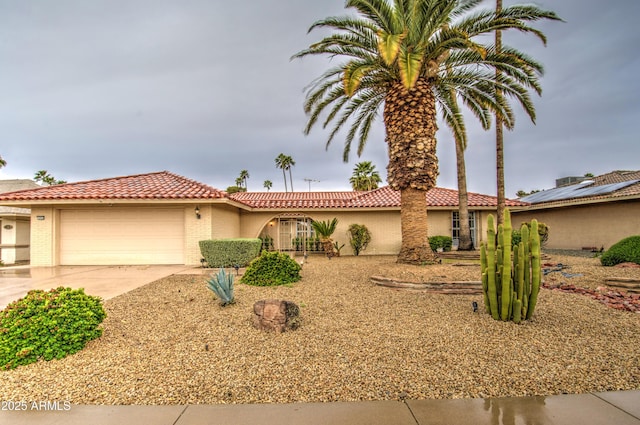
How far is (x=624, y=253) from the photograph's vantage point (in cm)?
1060

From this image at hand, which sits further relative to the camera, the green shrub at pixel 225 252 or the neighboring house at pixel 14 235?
the neighboring house at pixel 14 235

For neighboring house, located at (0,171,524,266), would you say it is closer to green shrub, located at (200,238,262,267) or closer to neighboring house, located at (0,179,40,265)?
green shrub, located at (200,238,262,267)

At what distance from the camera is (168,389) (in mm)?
3453

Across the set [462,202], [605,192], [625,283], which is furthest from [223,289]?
[605,192]

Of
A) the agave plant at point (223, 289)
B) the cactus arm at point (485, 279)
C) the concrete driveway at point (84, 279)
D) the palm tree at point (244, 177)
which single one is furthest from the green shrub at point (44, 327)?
the palm tree at point (244, 177)

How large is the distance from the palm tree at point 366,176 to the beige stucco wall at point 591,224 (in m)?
23.7

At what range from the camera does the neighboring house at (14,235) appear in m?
17.4

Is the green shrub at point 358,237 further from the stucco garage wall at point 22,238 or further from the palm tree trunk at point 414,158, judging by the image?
the stucco garage wall at point 22,238

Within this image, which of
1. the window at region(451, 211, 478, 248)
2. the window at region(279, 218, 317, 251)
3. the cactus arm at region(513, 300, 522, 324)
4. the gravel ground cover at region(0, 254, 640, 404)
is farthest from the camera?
the window at region(279, 218, 317, 251)

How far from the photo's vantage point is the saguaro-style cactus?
217 inches

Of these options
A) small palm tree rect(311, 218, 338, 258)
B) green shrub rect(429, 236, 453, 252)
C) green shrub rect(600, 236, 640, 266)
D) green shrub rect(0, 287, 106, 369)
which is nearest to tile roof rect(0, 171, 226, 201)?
small palm tree rect(311, 218, 338, 258)

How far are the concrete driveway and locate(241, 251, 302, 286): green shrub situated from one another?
3.34m

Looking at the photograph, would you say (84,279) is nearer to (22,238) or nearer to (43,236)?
(43,236)

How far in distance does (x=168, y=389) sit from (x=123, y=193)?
40.3ft
